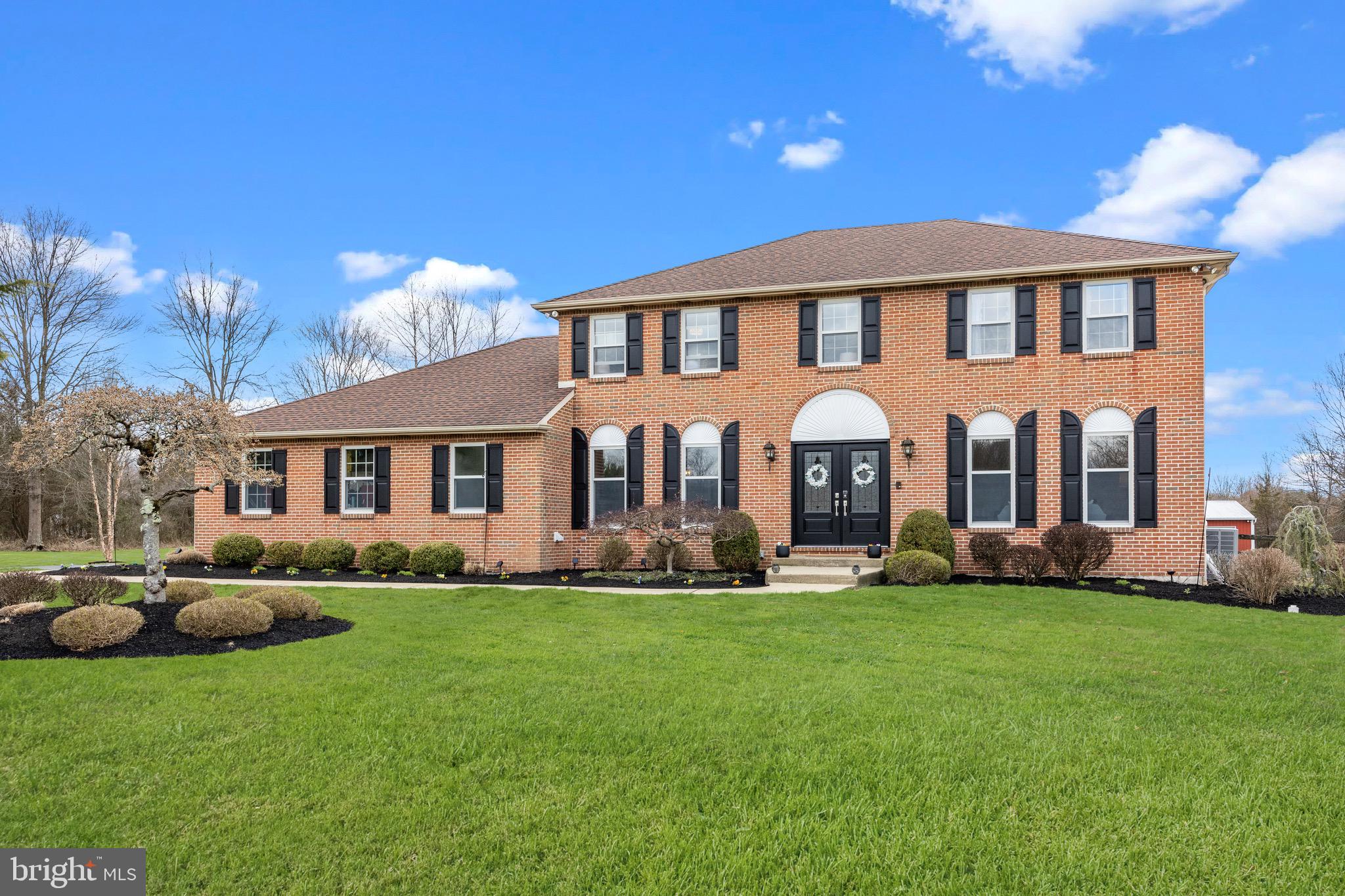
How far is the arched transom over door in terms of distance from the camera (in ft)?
54.0

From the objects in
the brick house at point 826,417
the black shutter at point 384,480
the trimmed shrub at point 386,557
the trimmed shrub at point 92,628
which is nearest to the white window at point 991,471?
the brick house at point 826,417

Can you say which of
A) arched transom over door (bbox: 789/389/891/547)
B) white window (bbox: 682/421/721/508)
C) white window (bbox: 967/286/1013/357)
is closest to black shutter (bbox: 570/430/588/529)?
white window (bbox: 682/421/721/508)

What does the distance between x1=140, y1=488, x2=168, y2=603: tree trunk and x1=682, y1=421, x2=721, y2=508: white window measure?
10071mm

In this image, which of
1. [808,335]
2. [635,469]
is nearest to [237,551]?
[635,469]

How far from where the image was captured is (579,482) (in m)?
18.0

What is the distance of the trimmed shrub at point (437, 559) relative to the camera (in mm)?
16500

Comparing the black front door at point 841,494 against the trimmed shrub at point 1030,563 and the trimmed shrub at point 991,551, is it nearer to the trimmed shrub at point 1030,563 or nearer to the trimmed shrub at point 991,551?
the trimmed shrub at point 991,551

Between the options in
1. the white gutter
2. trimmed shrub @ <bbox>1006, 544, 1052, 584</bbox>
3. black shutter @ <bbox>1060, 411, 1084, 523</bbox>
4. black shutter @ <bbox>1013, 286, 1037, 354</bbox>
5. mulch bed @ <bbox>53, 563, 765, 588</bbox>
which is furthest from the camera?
black shutter @ <bbox>1013, 286, 1037, 354</bbox>

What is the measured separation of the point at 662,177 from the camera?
18.5 metres

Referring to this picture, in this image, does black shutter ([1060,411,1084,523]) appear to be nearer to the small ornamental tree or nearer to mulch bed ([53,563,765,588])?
mulch bed ([53,563,765,588])

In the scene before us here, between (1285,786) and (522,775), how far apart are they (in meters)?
4.26

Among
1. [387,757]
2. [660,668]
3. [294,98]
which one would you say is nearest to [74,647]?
[387,757]

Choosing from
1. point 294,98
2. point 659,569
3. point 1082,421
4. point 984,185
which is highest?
point 294,98

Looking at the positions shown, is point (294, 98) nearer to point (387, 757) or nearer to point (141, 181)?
point (141, 181)
